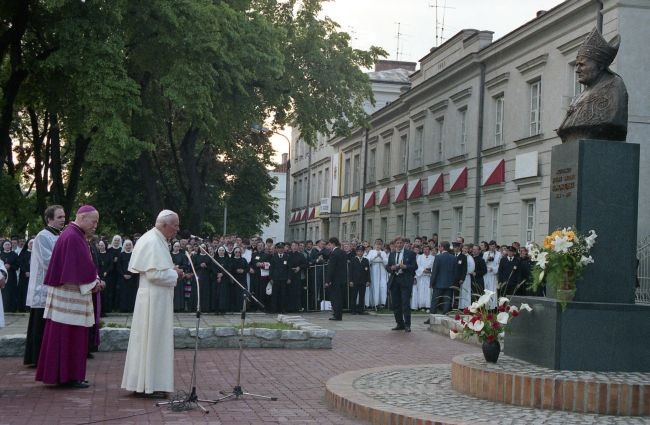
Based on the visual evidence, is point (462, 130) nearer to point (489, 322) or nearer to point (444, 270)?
point (444, 270)

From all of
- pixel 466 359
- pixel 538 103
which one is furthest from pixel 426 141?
pixel 466 359

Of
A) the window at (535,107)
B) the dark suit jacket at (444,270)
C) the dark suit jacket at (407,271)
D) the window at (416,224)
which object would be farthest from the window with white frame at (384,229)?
the dark suit jacket at (407,271)

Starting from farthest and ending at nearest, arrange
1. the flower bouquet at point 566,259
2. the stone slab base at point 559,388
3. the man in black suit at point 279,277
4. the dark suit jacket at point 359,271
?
the man in black suit at point 279,277, the dark suit jacket at point 359,271, the flower bouquet at point 566,259, the stone slab base at point 559,388

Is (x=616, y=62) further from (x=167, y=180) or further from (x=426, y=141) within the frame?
(x=167, y=180)

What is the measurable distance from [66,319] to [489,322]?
4778mm

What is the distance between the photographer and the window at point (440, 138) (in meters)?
36.1

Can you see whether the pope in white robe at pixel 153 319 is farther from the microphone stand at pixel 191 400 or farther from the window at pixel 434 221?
the window at pixel 434 221

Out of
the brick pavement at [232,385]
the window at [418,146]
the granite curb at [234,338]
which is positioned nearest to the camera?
the brick pavement at [232,385]

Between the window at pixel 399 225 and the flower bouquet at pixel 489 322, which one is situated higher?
the window at pixel 399 225

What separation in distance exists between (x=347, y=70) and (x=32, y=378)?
24.6 metres

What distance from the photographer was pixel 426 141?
3775 cm

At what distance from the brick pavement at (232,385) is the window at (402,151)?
984 inches

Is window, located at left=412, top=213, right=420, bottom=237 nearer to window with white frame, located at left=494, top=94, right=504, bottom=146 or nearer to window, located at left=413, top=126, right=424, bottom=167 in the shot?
window, located at left=413, top=126, right=424, bottom=167

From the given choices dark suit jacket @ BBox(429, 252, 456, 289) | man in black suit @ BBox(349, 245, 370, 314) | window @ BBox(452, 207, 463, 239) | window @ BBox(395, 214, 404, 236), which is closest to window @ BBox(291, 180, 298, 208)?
window @ BBox(395, 214, 404, 236)
